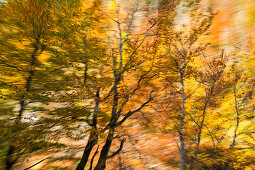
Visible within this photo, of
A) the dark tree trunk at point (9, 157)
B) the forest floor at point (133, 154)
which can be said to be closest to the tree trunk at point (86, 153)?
the dark tree trunk at point (9, 157)

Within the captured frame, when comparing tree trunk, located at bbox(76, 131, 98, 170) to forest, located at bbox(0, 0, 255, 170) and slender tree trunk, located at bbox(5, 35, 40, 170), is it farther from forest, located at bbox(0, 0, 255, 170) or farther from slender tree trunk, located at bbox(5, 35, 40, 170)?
slender tree trunk, located at bbox(5, 35, 40, 170)

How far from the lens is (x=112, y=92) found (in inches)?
177

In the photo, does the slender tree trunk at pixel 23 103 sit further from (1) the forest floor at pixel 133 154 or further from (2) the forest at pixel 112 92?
(1) the forest floor at pixel 133 154

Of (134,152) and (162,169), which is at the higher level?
(134,152)

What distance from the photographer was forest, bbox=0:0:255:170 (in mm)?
3847

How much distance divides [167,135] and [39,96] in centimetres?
609

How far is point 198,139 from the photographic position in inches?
193

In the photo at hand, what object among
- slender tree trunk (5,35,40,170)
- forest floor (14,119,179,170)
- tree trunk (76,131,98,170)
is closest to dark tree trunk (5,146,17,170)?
slender tree trunk (5,35,40,170)

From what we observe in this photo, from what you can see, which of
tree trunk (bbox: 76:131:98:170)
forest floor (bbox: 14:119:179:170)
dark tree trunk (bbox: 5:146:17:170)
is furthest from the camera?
forest floor (bbox: 14:119:179:170)

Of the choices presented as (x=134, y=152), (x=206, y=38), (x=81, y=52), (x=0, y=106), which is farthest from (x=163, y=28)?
(x=0, y=106)

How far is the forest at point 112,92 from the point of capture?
3.85m

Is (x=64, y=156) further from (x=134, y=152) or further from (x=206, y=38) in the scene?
(x=206, y=38)

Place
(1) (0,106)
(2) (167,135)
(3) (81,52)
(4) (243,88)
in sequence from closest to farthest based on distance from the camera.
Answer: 1. (1) (0,106)
2. (3) (81,52)
3. (4) (243,88)
4. (2) (167,135)

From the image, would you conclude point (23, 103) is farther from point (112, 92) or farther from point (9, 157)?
point (112, 92)
